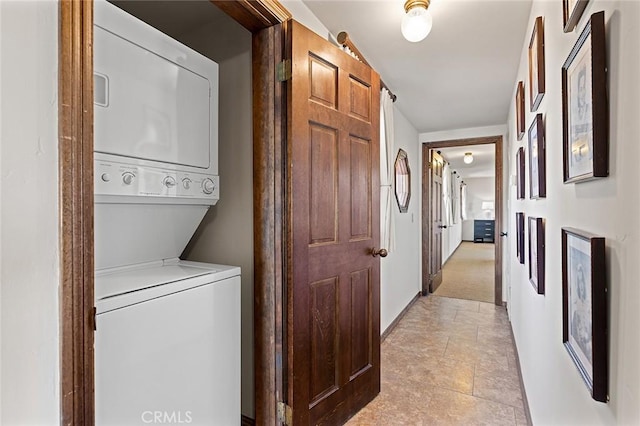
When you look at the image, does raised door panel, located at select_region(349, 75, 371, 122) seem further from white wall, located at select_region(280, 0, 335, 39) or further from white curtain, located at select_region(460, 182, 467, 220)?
white curtain, located at select_region(460, 182, 467, 220)

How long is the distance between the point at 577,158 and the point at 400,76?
2137 mm

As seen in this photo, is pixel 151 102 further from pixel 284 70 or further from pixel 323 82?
pixel 323 82

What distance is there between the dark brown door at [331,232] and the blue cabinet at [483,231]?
34.8 ft

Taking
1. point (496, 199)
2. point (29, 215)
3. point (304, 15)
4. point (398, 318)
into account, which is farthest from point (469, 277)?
point (29, 215)

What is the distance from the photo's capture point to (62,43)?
0.75m

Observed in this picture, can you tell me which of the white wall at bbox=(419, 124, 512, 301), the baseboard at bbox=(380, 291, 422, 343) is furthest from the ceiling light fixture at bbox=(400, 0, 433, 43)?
the white wall at bbox=(419, 124, 512, 301)

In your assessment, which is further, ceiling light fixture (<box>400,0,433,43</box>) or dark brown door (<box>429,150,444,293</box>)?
dark brown door (<box>429,150,444,293</box>)

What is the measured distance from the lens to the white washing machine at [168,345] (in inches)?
44.4

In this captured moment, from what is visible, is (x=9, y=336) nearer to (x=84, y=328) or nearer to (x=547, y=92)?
(x=84, y=328)

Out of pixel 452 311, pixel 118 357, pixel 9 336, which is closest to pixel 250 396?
pixel 118 357

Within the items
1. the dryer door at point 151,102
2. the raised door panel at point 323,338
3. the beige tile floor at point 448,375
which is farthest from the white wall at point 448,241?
the dryer door at point 151,102

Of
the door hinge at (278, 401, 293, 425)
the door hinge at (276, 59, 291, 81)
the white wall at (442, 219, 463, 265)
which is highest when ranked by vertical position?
the door hinge at (276, 59, 291, 81)

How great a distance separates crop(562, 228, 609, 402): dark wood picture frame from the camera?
27.2 inches

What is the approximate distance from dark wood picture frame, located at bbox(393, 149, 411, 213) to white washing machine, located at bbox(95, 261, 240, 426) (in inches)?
96.6
